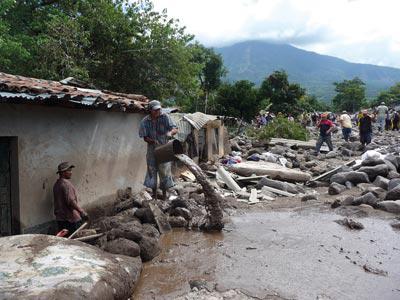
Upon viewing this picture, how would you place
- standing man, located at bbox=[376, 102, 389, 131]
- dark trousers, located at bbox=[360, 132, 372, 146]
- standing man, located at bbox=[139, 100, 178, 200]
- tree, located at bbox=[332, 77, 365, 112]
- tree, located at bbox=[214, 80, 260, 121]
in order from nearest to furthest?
standing man, located at bbox=[139, 100, 178, 200] < dark trousers, located at bbox=[360, 132, 372, 146] < standing man, located at bbox=[376, 102, 389, 131] < tree, located at bbox=[214, 80, 260, 121] < tree, located at bbox=[332, 77, 365, 112]

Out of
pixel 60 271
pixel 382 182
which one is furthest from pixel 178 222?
pixel 382 182

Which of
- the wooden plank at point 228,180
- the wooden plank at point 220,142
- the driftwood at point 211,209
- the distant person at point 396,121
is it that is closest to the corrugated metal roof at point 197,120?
the wooden plank at point 220,142

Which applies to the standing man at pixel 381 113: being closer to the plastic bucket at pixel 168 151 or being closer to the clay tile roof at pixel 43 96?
the plastic bucket at pixel 168 151

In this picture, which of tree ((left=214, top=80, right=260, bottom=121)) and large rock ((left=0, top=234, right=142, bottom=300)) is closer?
large rock ((left=0, top=234, right=142, bottom=300))

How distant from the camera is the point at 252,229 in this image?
7855 millimetres

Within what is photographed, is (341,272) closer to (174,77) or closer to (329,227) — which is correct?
(329,227)

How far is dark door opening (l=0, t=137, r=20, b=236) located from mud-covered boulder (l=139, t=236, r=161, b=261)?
5.91ft

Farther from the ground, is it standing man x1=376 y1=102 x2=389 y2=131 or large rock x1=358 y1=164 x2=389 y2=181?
standing man x1=376 y1=102 x2=389 y2=131

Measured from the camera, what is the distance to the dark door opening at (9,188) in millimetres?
6137

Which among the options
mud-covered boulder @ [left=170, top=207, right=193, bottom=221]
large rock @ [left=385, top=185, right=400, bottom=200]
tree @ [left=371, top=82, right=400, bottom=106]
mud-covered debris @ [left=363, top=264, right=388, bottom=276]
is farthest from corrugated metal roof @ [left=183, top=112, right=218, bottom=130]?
tree @ [left=371, top=82, right=400, bottom=106]

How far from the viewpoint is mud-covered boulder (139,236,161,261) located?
6.12m

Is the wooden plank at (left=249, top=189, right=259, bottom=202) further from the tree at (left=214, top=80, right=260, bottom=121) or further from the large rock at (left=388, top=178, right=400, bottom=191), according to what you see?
the tree at (left=214, top=80, right=260, bottom=121)

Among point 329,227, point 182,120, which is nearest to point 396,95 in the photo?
point 182,120

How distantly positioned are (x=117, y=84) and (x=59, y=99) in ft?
42.1
